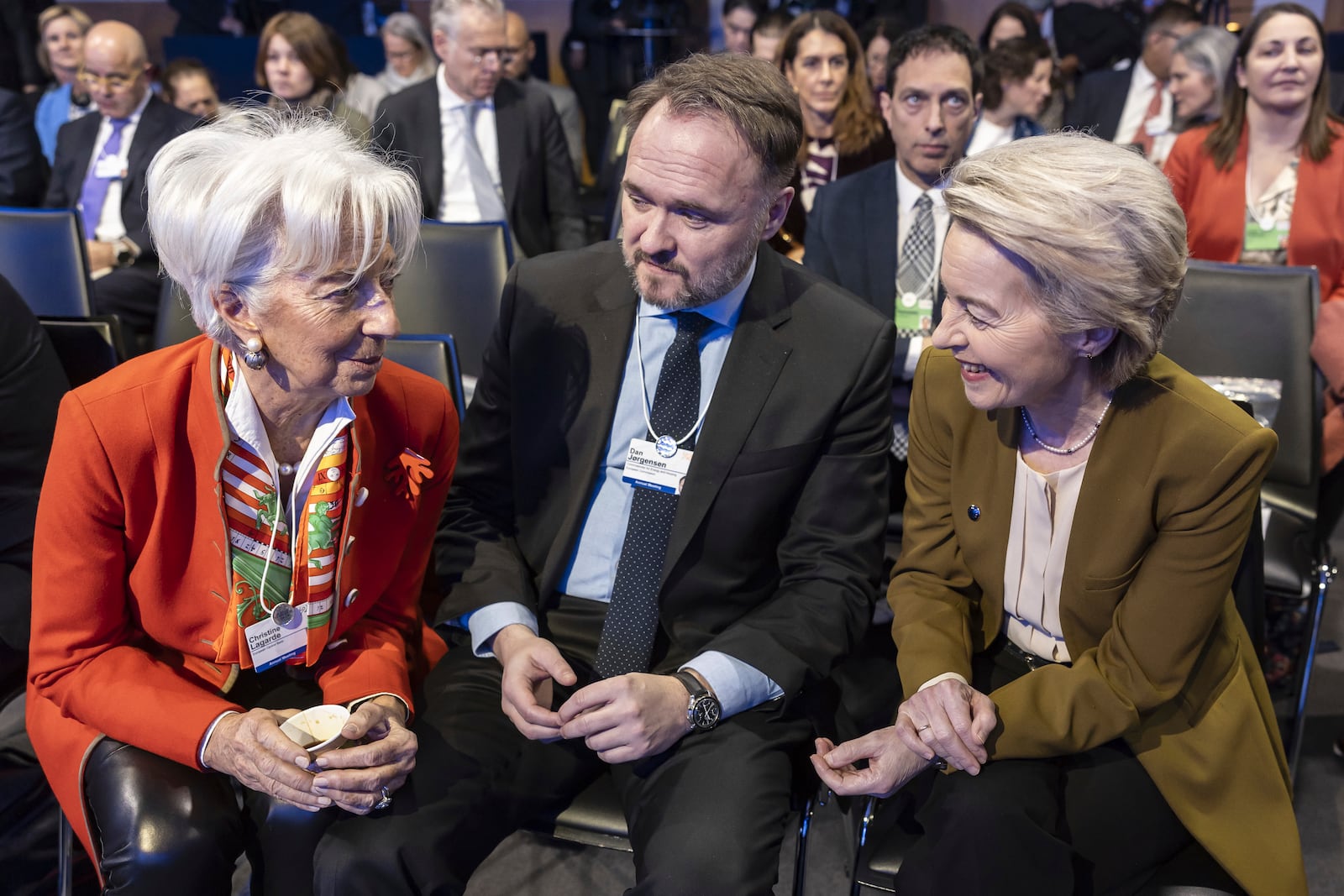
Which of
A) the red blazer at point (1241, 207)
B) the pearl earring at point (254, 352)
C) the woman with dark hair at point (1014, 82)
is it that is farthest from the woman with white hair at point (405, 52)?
the pearl earring at point (254, 352)

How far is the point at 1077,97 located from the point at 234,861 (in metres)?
5.76

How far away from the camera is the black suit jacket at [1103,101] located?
579cm

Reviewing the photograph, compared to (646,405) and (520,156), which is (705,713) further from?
(520,156)

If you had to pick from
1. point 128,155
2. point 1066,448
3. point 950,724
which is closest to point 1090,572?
point 1066,448

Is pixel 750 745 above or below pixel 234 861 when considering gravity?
above

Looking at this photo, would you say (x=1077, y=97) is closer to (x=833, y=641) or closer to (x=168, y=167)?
(x=833, y=641)

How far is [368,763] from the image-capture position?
1573 mm

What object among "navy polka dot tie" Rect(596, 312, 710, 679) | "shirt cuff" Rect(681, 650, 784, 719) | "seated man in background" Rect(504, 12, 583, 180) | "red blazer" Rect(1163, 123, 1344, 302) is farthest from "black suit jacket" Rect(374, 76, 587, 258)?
"shirt cuff" Rect(681, 650, 784, 719)

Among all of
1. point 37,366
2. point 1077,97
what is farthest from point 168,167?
point 1077,97

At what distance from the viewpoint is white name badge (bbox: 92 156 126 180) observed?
4.77 metres

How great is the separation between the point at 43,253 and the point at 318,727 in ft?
A: 6.61

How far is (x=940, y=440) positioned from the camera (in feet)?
6.08

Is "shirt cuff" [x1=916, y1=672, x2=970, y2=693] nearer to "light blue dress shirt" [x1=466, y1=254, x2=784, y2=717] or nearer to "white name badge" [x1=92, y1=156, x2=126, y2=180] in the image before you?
"light blue dress shirt" [x1=466, y1=254, x2=784, y2=717]

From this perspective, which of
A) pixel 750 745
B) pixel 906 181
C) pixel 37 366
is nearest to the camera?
pixel 750 745
